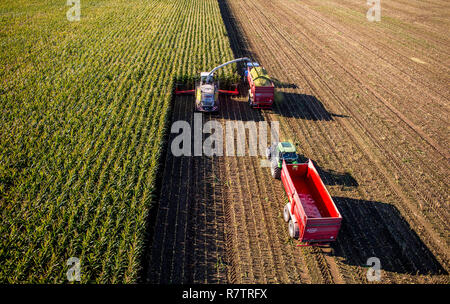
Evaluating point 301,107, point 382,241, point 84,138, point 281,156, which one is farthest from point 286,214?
point 84,138

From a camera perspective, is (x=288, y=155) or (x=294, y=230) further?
(x=288, y=155)

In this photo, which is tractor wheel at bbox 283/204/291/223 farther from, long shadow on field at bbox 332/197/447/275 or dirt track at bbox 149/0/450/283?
long shadow on field at bbox 332/197/447/275

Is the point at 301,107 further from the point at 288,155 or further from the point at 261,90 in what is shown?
the point at 288,155

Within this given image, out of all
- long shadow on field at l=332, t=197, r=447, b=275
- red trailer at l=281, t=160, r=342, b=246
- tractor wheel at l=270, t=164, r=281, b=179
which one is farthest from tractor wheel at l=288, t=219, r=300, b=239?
tractor wheel at l=270, t=164, r=281, b=179

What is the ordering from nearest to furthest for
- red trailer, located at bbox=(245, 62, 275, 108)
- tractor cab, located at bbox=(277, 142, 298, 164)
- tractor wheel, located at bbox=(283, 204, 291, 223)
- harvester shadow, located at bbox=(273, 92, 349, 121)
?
tractor wheel, located at bbox=(283, 204, 291, 223) < tractor cab, located at bbox=(277, 142, 298, 164) < red trailer, located at bbox=(245, 62, 275, 108) < harvester shadow, located at bbox=(273, 92, 349, 121)

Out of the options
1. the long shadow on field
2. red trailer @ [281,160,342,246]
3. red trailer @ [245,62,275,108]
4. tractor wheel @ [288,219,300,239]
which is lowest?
the long shadow on field
